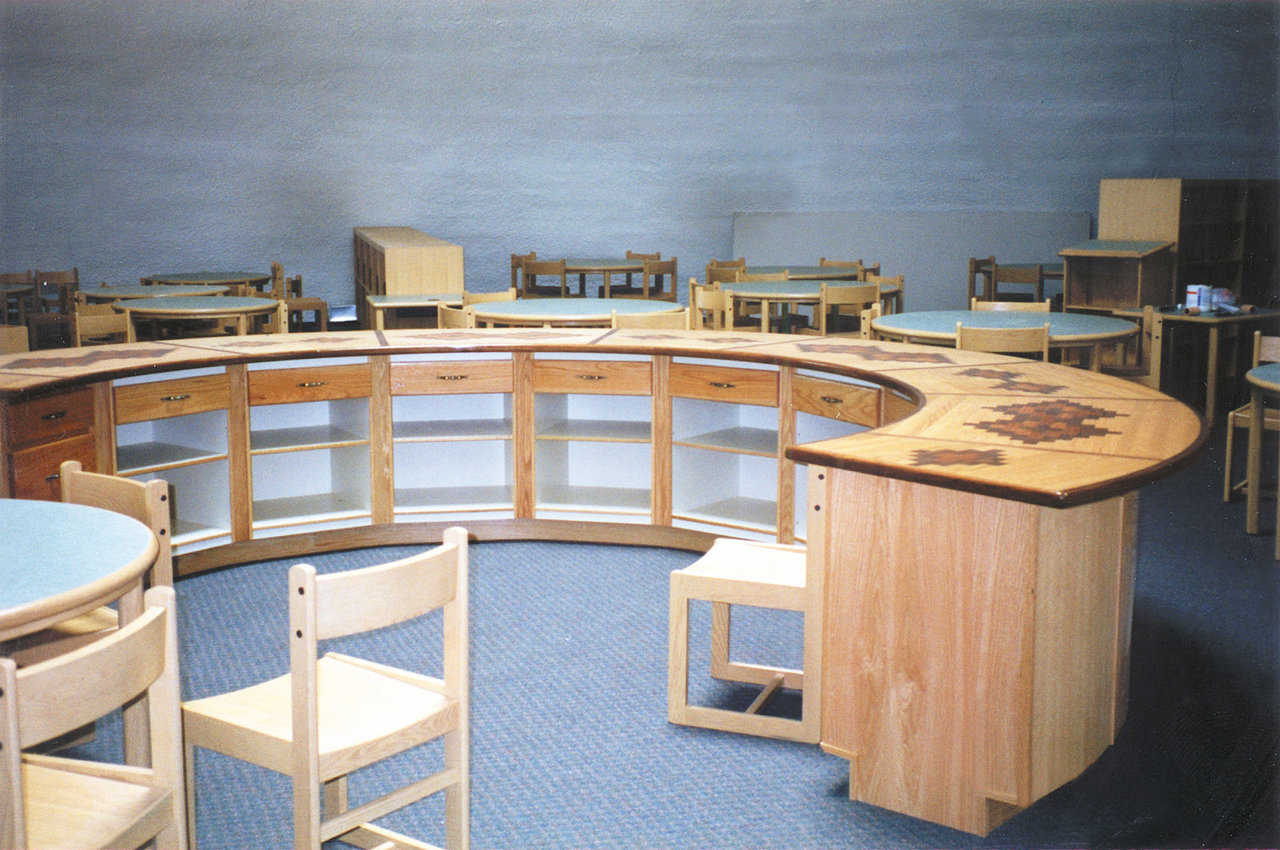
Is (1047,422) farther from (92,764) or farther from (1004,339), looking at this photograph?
(92,764)

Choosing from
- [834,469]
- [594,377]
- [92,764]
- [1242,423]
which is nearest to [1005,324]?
[1242,423]

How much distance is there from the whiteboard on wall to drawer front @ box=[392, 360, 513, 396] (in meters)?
6.47

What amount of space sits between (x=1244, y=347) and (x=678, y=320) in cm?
436

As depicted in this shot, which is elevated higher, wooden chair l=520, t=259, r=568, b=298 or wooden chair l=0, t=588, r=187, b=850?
wooden chair l=520, t=259, r=568, b=298

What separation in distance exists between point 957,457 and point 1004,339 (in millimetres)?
2278

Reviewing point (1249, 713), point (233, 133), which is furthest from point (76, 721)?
point (233, 133)

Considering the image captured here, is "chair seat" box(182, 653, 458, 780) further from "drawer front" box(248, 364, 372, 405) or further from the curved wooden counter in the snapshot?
"drawer front" box(248, 364, 372, 405)

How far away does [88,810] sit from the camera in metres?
1.82

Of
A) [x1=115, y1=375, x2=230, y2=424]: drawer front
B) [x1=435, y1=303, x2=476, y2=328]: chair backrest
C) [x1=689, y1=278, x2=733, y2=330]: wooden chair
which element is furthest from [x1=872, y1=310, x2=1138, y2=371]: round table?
[x1=115, y1=375, x2=230, y2=424]: drawer front

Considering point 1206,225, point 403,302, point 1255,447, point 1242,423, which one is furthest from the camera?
point 1206,225

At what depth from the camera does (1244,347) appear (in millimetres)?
7773

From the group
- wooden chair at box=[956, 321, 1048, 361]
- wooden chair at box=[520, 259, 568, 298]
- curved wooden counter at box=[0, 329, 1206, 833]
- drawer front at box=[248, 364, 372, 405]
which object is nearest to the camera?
curved wooden counter at box=[0, 329, 1206, 833]

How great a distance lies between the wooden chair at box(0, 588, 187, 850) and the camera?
152 centimetres

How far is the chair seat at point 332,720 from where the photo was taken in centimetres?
210
